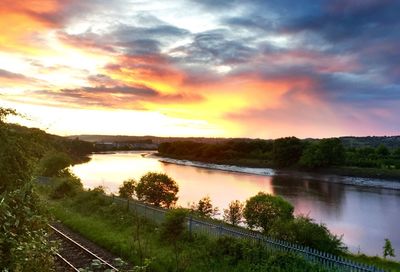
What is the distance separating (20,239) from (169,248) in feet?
51.8

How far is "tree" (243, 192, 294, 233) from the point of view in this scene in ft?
107

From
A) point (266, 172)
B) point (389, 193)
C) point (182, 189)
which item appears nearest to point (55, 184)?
point (182, 189)

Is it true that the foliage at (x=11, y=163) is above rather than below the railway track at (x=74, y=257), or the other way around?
above

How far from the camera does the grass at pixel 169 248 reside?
18719mm

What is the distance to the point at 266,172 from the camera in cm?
12706

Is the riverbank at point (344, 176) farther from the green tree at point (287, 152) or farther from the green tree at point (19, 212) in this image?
the green tree at point (19, 212)

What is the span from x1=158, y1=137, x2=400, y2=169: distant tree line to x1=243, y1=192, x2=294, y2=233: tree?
92004 mm

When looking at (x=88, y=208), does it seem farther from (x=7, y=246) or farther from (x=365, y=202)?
(x=365, y=202)

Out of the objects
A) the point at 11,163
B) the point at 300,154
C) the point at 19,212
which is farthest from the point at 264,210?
the point at 300,154

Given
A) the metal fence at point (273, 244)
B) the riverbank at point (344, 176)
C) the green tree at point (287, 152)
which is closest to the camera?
the metal fence at point (273, 244)

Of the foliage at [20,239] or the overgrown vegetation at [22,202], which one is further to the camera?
the overgrown vegetation at [22,202]

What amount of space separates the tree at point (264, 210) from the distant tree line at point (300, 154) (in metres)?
92.0

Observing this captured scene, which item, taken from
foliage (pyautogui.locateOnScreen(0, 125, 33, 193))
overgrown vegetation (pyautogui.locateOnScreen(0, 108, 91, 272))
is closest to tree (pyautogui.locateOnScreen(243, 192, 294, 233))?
overgrown vegetation (pyautogui.locateOnScreen(0, 108, 91, 272))

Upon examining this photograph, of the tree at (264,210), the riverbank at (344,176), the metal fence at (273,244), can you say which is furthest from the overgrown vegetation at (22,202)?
the riverbank at (344,176)
